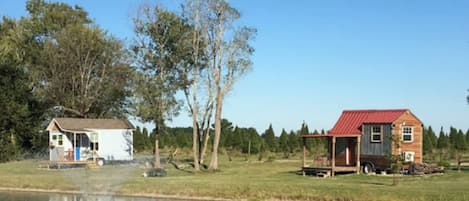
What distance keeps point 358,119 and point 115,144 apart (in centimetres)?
2030

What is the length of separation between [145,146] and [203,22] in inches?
983

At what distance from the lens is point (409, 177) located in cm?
3328

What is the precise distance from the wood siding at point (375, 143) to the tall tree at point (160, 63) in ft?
43.8

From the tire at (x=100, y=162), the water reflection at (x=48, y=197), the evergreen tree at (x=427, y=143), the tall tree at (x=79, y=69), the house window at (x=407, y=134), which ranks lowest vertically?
the water reflection at (x=48, y=197)

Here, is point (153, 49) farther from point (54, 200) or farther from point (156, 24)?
point (54, 200)

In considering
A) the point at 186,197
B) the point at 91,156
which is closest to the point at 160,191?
the point at 186,197

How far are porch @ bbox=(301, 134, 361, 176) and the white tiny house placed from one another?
17117 millimetres

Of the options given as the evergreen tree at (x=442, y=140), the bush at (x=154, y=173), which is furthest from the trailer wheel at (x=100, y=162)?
the evergreen tree at (x=442, y=140)

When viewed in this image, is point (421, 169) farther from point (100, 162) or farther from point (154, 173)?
point (100, 162)

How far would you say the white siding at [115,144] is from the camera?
50.2 meters

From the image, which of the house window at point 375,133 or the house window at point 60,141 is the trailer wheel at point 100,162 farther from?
the house window at point 375,133

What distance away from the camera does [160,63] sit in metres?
45.1

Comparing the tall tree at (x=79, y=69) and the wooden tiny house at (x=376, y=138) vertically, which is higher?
the tall tree at (x=79, y=69)

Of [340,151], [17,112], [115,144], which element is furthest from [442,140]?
[17,112]
